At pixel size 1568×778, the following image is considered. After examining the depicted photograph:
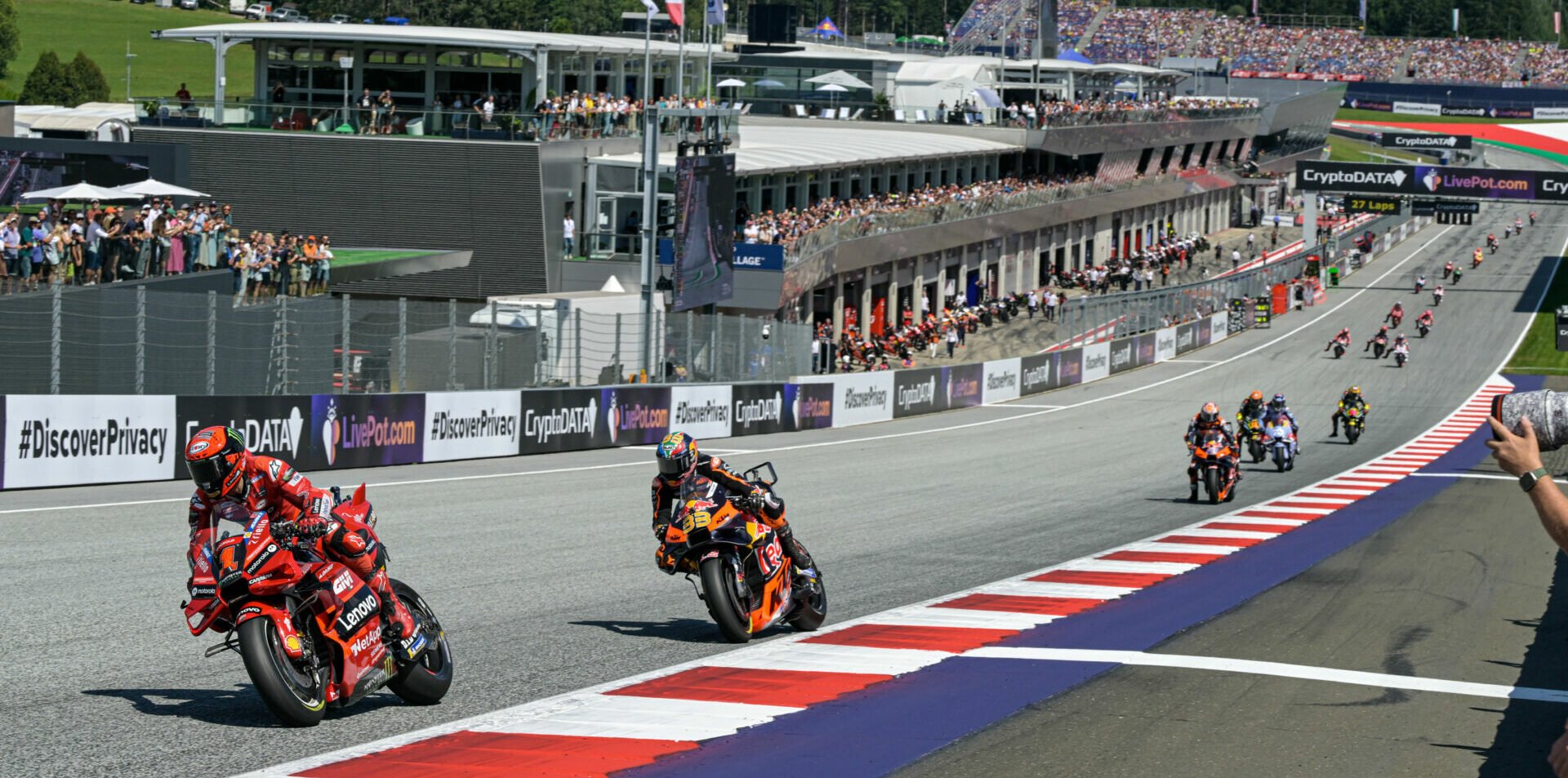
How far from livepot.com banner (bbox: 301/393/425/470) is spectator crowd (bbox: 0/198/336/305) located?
2168mm

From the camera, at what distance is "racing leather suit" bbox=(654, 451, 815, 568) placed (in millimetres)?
10867

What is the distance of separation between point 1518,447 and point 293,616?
538 centimetres

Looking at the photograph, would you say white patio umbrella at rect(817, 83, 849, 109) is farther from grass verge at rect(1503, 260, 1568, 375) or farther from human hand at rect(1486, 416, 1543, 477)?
human hand at rect(1486, 416, 1543, 477)

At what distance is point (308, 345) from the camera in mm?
22234

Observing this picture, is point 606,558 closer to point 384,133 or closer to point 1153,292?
point 384,133

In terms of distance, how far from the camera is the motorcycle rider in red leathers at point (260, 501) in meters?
7.86

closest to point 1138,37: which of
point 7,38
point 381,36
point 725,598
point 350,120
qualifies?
point 7,38

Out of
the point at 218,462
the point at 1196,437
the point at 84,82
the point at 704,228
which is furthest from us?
the point at 84,82

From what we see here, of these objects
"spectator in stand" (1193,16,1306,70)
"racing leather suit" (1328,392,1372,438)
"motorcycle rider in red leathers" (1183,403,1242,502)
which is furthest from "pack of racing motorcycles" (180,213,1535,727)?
"spectator in stand" (1193,16,1306,70)

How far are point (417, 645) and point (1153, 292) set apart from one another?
57.8m

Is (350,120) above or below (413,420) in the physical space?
above

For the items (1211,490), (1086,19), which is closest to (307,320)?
(1211,490)

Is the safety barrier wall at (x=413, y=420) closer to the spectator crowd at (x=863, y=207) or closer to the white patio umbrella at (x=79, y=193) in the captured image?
the spectator crowd at (x=863, y=207)

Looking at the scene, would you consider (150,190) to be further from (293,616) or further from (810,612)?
(293,616)
